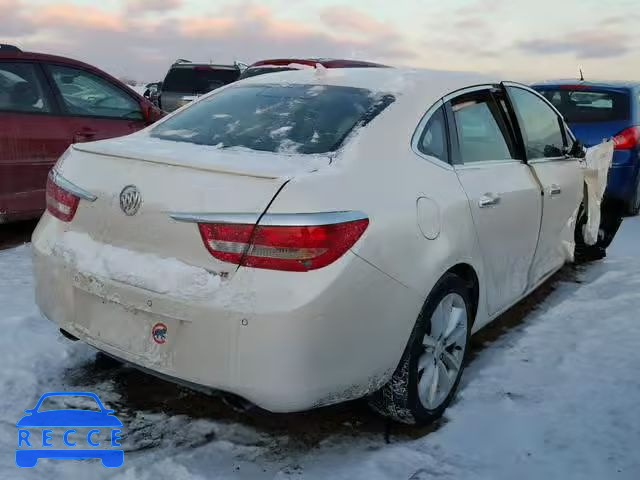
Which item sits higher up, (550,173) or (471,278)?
(550,173)

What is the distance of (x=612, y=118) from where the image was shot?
670 cm

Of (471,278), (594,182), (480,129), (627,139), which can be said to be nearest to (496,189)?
(480,129)

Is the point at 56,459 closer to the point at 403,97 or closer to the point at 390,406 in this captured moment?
the point at 390,406

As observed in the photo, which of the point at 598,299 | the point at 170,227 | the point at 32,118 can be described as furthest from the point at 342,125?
the point at 32,118

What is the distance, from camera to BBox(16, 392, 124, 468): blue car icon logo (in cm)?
240

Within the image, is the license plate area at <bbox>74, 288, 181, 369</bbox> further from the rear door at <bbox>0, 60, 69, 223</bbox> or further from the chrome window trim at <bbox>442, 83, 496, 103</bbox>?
the rear door at <bbox>0, 60, 69, 223</bbox>

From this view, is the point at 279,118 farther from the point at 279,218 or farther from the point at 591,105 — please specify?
the point at 591,105

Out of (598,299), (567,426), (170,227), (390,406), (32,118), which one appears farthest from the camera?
(32,118)

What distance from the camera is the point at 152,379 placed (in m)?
3.09

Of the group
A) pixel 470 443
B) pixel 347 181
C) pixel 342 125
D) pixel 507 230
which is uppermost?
pixel 342 125

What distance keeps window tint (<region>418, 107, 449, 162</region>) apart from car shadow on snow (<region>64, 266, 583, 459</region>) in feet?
3.80

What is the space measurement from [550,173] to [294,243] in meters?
2.37

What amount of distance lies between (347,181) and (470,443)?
1.20 meters

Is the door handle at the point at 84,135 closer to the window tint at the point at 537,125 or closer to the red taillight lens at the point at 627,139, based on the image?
the window tint at the point at 537,125
